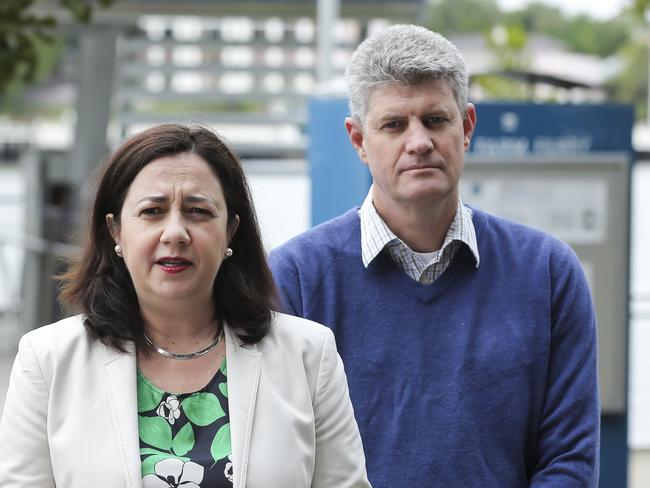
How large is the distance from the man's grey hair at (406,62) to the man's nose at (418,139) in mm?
93

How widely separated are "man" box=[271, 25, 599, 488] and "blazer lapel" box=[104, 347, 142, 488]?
521 millimetres

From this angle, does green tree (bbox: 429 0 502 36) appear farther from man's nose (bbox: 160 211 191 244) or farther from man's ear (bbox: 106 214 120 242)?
man's nose (bbox: 160 211 191 244)

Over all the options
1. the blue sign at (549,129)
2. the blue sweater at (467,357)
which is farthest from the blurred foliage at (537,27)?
the blue sweater at (467,357)

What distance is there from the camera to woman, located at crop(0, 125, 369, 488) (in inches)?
94.0

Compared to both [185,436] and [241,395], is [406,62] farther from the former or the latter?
[185,436]

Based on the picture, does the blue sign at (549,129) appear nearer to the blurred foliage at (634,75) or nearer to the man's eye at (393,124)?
the man's eye at (393,124)

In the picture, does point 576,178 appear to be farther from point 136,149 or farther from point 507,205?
point 136,149

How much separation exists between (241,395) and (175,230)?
0.34 m

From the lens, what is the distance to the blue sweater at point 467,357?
2771 millimetres

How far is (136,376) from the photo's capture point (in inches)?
97.4

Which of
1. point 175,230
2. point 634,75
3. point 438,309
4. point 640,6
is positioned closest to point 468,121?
point 438,309

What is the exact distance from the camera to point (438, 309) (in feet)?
9.31

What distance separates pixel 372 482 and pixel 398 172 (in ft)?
2.23

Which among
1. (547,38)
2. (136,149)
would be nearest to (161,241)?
(136,149)
